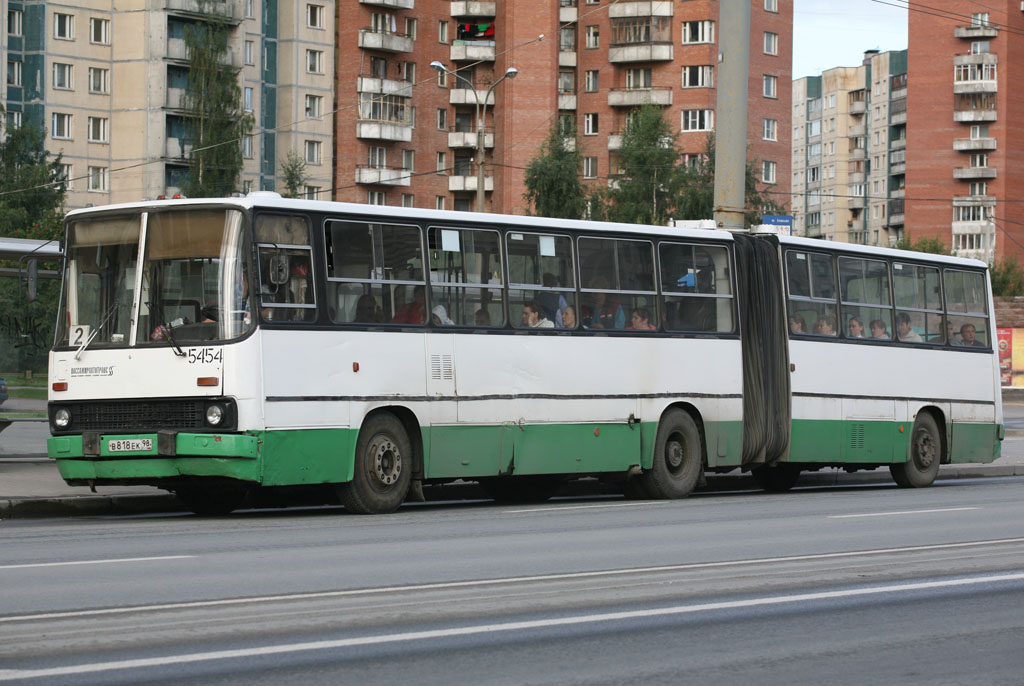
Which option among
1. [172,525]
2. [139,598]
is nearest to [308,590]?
[139,598]

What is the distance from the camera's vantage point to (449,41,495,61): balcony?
9706 centimetres

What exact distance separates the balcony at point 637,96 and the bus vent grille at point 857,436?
254ft

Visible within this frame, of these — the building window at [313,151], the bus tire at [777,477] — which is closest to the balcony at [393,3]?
the building window at [313,151]

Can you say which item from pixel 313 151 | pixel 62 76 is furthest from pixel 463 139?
pixel 62 76

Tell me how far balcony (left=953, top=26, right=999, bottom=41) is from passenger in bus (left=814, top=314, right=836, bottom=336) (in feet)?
360

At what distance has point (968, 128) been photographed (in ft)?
422

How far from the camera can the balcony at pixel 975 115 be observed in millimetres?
126031

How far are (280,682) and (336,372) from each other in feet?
29.7

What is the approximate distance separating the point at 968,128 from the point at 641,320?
11584cm

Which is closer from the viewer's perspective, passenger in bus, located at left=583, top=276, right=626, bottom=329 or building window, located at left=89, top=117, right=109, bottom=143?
passenger in bus, located at left=583, top=276, right=626, bottom=329

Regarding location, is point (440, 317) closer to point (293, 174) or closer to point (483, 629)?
point (483, 629)

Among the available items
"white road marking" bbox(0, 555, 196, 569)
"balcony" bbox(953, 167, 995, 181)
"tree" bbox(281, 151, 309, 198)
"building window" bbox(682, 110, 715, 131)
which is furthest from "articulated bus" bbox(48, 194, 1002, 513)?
"balcony" bbox(953, 167, 995, 181)

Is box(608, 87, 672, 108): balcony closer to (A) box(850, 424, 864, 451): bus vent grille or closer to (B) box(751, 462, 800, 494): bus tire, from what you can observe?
(B) box(751, 462, 800, 494): bus tire

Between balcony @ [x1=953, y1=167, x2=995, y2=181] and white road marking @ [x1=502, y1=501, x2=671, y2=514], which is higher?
balcony @ [x1=953, y1=167, x2=995, y2=181]
